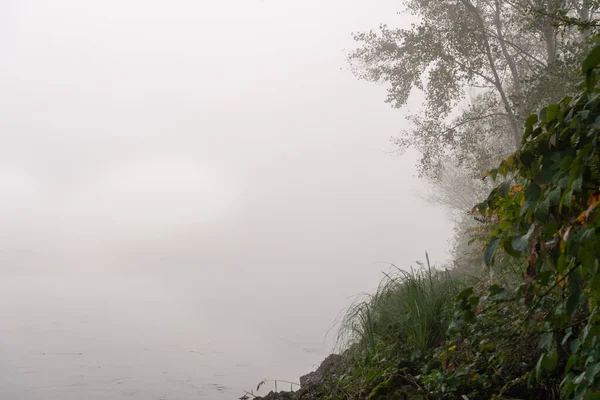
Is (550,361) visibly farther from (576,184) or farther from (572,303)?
(576,184)

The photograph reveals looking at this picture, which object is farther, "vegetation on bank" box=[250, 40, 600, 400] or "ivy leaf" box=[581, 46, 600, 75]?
"vegetation on bank" box=[250, 40, 600, 400]

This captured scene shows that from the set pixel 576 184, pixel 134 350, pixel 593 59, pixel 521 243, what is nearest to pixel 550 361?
pixel 521 243

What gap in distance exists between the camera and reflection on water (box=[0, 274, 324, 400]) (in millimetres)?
4910

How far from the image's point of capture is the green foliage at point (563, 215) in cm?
89

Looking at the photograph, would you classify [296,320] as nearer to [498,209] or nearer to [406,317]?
[406,317]

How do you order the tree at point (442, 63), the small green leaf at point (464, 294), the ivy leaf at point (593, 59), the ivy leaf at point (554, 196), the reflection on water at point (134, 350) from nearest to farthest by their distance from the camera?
the ivy leaf at point (593, 59) < the ivy leaf at point (554, 196) < the small green leaf at point (464, 294) < the reflection on water at point (134, 350) < the tree at point (442, 63)

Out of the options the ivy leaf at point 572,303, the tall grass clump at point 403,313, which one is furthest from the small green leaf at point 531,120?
the tall grass clump at point 403,313

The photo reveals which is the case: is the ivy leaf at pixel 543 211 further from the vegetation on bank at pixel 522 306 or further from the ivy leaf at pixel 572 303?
the ivy leaf at pixel 572 303

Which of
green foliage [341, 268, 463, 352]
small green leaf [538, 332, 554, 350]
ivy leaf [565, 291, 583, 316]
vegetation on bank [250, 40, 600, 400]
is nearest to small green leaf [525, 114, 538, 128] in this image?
vegetation on bank [250, 40, 600, 400]

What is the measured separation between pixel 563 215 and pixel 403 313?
7.28ft

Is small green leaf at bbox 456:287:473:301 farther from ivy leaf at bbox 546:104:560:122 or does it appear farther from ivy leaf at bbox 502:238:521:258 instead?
ivy leaf at bbox 546:104:560:122

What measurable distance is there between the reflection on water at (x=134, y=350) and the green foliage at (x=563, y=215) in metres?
4.17

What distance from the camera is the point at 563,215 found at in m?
1.24

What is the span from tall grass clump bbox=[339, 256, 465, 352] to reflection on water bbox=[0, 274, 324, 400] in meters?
1.81
